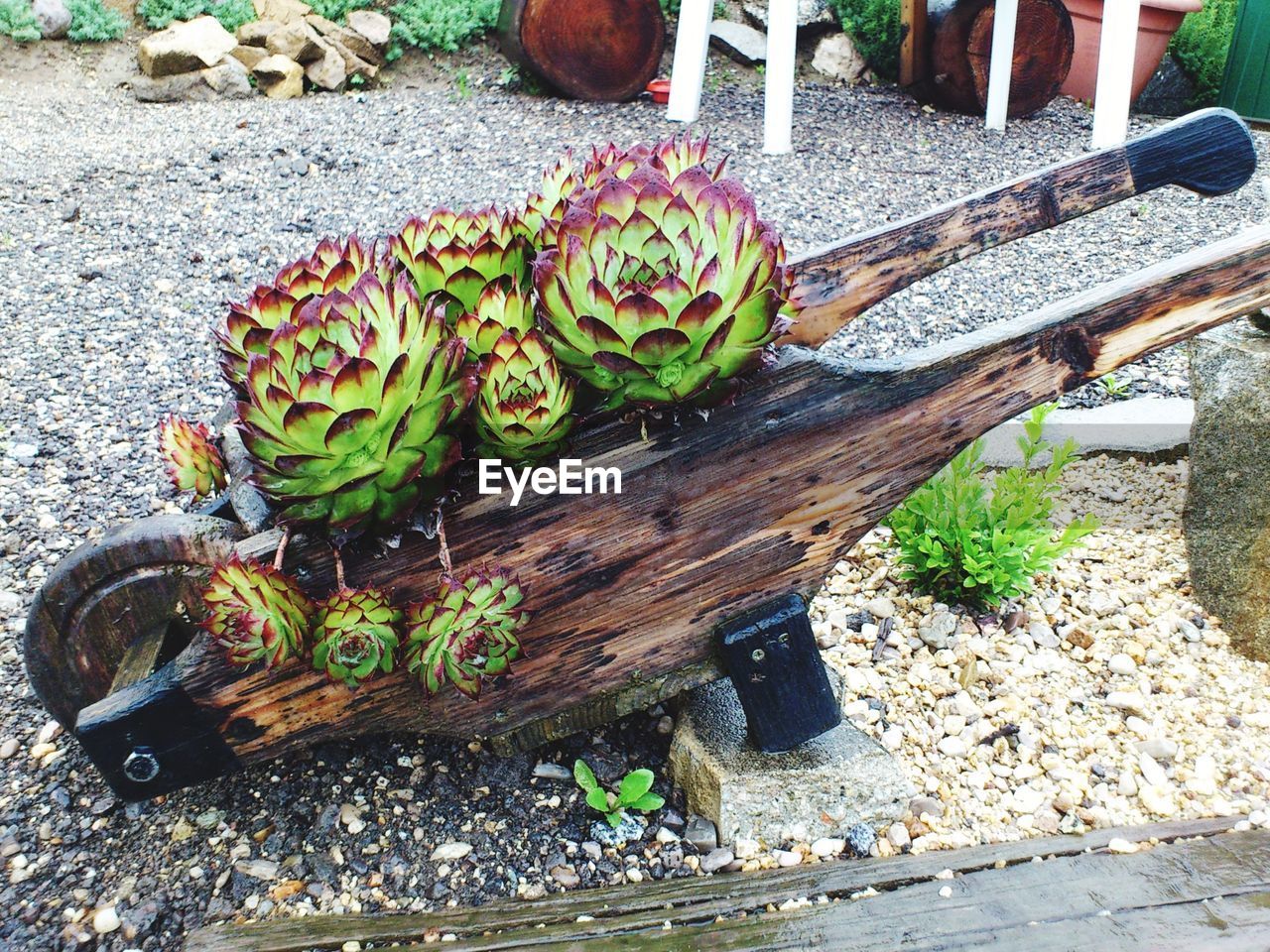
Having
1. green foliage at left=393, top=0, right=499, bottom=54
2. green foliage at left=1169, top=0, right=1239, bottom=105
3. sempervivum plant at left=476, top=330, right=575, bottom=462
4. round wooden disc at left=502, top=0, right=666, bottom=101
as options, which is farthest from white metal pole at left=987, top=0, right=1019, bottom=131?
sempervivum plant at left=476, top=330, right=575, bottom=462

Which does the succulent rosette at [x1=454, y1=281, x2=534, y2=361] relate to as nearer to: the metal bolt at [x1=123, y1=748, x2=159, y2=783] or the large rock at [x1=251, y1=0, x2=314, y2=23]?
the metal bolt at [x1=123, y1=748, x2=159, y2=783]

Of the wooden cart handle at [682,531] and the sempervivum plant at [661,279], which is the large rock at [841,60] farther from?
the sempervivum plant at [661,279]

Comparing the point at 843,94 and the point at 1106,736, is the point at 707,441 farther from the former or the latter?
the point at 843,94

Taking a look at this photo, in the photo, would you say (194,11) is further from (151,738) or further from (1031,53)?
(151,738)

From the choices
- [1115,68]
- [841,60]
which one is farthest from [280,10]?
[1115,68]

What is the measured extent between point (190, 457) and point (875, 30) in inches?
211

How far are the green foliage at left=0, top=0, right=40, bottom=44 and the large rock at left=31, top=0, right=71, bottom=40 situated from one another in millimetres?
41

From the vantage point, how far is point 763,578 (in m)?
1.35

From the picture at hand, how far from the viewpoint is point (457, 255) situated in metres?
1.23

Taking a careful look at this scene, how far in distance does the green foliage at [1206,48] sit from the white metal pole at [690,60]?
344cm

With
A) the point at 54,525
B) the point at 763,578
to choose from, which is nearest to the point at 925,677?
the point at 763,578

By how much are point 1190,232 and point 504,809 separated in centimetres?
375

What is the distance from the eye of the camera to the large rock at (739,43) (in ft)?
19.1

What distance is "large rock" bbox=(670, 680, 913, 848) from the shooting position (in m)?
1.46
